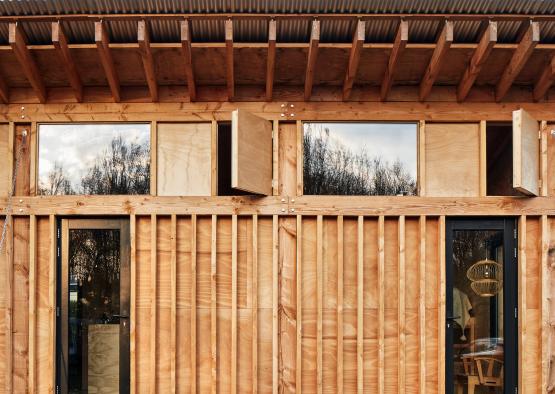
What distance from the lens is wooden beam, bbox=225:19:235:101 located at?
441 centimetres

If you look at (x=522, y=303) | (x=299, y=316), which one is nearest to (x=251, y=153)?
(x=299, y=316)

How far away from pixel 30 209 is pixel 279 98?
2.83m

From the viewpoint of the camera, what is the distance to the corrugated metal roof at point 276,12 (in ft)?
14.3

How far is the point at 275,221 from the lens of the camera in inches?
191

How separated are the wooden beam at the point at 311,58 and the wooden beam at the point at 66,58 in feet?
7.62

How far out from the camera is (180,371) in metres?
4.86

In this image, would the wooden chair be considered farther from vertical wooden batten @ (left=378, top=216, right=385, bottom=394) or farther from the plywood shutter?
the plywood shutter

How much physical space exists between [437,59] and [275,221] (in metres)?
2.24

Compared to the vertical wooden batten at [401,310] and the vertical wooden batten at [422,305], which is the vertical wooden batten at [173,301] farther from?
the vertical wooden batten at [422,305]

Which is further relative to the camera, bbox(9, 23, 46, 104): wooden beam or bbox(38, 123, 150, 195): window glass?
bbox(38, 123, 150, 195): window glass

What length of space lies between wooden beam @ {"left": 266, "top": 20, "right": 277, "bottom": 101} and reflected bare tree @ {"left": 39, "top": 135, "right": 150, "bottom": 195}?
4.69 ft

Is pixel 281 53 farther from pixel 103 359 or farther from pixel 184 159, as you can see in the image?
pixel 103 359

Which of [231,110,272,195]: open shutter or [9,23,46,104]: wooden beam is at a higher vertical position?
[9,23,46,104]: wooden beam

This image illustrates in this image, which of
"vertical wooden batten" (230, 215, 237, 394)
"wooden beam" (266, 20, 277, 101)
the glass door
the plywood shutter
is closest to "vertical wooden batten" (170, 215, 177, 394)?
the plywood shutter
